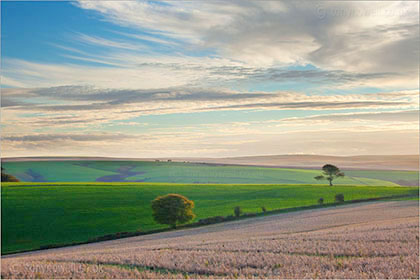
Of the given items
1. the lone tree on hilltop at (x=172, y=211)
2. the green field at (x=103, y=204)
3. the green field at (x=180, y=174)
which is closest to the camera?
the lone tree on hilltop at (x=172, y=211)

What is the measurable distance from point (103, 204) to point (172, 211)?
62.7ft

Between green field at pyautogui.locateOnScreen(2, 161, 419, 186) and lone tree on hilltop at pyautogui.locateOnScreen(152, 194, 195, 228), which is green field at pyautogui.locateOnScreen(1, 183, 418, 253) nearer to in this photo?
lone tree on hilltop at pyautogui.locateOnScreen(152, 194, 195, 228)

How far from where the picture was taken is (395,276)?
27.6 ft

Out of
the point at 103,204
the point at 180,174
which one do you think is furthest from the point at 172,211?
the point at 180,174

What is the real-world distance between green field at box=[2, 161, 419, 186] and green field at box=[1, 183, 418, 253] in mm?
19382

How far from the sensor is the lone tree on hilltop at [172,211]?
159ft

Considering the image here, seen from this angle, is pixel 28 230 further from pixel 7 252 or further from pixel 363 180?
pixel 363 180

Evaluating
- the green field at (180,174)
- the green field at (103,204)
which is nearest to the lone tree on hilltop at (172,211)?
the green field at (103,204)

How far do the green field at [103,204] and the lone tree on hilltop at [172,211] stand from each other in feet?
9.35

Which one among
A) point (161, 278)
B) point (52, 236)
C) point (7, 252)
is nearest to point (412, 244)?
point (161, 278)

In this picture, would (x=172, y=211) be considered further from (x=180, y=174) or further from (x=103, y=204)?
(x=180, y=174)

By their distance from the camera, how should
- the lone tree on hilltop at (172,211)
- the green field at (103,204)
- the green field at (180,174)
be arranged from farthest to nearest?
1. the green field at (180,174)
2. the green field at (103,204)
3. the lone tree on hilltop at (172,211)

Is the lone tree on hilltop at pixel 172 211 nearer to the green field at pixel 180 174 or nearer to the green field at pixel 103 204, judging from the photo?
the green field at pixel 103 204

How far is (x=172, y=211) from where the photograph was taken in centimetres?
4831
